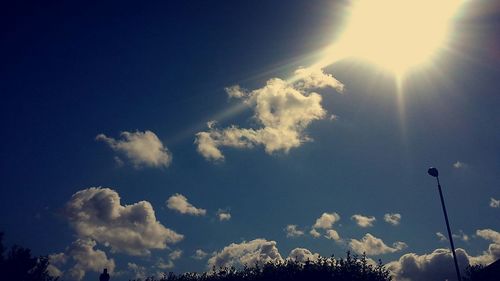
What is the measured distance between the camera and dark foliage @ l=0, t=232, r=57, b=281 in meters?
42.6

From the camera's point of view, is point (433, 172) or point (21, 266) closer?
point (433, 172)

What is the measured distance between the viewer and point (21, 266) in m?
43.2

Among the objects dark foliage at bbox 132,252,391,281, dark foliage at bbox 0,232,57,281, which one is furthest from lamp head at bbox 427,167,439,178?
dark foliage at bbox 0,232,57,281

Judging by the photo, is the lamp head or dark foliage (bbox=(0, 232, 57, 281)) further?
dark foliage (bbox=(0, 232, 57, 281))

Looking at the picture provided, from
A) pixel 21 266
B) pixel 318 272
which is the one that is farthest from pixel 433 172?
pixel 21 266

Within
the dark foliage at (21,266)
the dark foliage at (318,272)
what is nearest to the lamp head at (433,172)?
the dark foliage at (318,272)

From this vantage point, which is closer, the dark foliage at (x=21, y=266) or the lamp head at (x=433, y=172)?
the lamp head at (x=433, y=172)

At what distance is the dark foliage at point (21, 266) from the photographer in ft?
140

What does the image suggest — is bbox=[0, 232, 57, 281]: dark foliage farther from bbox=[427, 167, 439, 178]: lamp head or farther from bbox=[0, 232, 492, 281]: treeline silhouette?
bbox=[427, 167, 439, 178]: lamp head

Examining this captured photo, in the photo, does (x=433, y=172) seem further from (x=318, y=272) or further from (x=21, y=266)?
(x=21, y=266)

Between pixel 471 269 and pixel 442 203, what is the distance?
1621 inches

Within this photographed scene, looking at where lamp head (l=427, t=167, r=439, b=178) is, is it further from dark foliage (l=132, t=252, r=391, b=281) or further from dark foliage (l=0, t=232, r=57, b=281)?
dark foliage (l=0, t=232, r=57, b=281)

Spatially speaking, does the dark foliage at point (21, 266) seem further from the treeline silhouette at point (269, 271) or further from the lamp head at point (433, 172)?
the lamp head at point (433, 172)

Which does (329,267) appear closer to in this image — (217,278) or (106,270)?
(217,278)
